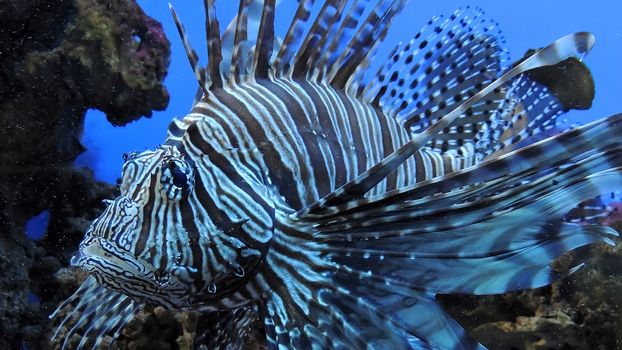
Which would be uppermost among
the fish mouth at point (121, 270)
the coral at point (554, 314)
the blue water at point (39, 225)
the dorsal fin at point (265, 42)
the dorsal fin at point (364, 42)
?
the blue water at point (39, 225)

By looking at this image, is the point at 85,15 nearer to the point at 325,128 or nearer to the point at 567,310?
the point at 325,128

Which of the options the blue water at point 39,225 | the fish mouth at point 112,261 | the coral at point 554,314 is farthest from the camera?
the blue water at point 39,225

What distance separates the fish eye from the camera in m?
1.66

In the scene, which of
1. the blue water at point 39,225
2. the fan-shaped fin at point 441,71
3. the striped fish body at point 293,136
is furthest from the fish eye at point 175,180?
the blue water at point 39,225

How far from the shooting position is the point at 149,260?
160 centimetres

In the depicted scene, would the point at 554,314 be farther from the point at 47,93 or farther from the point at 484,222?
the point at 47,93

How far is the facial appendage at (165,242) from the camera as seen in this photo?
5.24 ft

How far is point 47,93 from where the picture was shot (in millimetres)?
4477

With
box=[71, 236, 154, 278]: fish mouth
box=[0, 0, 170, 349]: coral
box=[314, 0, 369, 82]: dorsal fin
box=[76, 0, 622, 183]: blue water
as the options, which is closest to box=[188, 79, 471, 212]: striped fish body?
box=[314, 0, 369, 82]: dorsal fin

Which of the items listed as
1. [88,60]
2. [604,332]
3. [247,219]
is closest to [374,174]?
[247,219]

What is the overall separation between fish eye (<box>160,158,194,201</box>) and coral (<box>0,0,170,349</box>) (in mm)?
3066

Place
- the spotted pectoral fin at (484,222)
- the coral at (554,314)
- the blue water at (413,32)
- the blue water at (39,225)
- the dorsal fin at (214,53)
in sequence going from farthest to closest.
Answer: the blue water at (413,32) < the blue water at (39,225) < the coral at (554,314) < the dorsal fin at (214,53) < the spotted pectoral fin at (484,222)

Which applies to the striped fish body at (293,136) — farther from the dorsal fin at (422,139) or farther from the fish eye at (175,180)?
the dorsal fin at (422,139)

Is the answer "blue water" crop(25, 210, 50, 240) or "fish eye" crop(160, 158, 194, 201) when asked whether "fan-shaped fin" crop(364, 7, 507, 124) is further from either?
"blue water" crop(25, 210, 50, 240)
